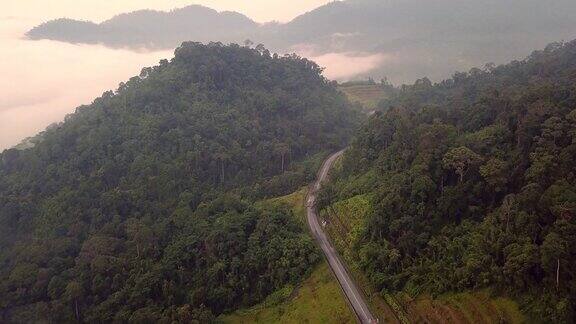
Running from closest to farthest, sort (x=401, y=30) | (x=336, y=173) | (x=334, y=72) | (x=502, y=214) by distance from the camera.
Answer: (x=502, y=214) < (x=336, y=173) < (x=334, y=72) < (x=401, y=30)

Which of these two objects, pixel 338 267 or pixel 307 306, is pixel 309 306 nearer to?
pixel 307 306

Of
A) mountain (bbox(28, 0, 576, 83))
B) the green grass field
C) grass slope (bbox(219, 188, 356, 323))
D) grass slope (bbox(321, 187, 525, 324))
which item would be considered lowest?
grass slope (bbox(219, 188, 356, 323))

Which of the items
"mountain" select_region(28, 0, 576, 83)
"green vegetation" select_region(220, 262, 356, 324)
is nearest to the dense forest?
"green vegetation" select_region(220, 262, 356, 324)

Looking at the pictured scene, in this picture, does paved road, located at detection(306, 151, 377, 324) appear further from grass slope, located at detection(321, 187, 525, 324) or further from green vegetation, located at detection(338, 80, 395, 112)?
green vegetation, located at detection(338, 80, 395, 112)

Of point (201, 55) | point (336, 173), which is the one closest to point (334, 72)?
point (201, 55)

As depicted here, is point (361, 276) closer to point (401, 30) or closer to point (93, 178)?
point (93, 178)
